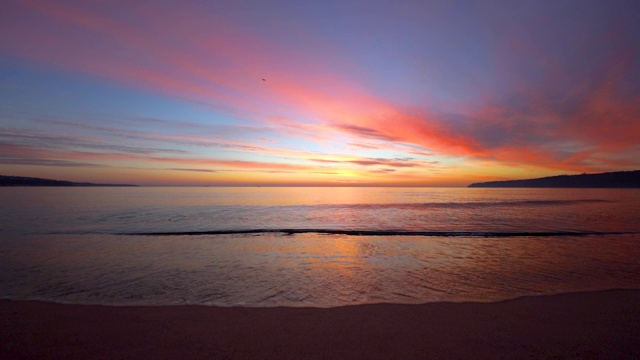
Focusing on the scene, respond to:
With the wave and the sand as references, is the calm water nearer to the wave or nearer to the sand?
the wave

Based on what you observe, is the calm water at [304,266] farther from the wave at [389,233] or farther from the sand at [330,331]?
the sand at [330,331]

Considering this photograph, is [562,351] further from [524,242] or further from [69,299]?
[524,242]

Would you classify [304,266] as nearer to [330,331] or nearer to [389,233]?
[330,331]

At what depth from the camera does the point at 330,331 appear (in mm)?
5754

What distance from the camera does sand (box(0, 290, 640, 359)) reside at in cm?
498

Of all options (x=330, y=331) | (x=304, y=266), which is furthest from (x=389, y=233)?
(x=330, y=331)

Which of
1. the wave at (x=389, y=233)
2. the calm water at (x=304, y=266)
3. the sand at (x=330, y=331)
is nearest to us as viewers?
the sand at (x=330, y=331)

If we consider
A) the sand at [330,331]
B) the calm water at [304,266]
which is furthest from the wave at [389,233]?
the sand at [330,331]

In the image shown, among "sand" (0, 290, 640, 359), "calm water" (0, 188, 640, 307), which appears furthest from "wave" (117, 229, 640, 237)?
"sand" (0, 290, 640, 359)

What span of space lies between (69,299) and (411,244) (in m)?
14.7

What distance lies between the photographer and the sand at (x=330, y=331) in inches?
196

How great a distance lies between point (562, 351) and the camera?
16.5ft

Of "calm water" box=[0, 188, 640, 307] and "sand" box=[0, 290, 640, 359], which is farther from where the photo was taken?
"calm water" box=[0, 188, 640, 307]

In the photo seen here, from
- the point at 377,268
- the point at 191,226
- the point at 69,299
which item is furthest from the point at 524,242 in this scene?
the point at 191,226
